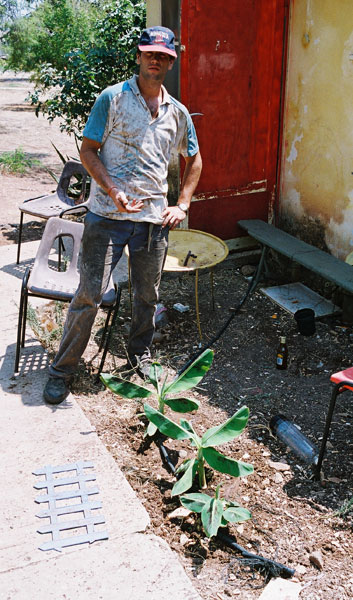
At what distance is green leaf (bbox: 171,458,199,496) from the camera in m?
3.22

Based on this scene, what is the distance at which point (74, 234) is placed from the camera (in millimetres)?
4852

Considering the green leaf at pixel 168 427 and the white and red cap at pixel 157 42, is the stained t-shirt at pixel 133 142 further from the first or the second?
the green leaf at pixel 168 427

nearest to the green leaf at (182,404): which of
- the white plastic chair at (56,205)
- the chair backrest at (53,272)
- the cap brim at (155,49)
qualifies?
the chair backrest at (53,272)

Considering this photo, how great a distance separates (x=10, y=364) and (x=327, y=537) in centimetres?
248

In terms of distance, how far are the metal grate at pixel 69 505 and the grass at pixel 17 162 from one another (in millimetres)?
7879

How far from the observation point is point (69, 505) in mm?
3273

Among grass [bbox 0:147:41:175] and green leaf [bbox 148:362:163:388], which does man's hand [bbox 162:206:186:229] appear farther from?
grass [bbox 0:147:41:175]

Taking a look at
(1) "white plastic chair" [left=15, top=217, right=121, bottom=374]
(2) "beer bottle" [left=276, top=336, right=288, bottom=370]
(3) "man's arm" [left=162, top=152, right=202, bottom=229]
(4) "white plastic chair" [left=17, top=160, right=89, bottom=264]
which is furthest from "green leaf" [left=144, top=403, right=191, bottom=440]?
(4) "white plastic chair" [left=17, top=160, right=89, bottom=264]

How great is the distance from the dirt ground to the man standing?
0.71 metres

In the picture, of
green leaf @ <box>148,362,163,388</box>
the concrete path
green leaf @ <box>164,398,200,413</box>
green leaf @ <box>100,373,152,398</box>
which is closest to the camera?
the concrete path

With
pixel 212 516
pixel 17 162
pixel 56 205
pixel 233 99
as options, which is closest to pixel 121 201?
pixel 212 516

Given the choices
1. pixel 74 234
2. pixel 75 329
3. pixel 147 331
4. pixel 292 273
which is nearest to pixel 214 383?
pixel 147 331

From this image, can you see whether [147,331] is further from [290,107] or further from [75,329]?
[290,107]

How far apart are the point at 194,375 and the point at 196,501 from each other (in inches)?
34.3
